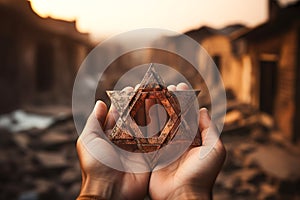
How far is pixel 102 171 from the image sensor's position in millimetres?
1500

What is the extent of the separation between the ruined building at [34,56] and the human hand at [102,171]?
547cm

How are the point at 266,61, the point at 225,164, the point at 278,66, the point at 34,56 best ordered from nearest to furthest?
the point at 225,164, the point at 278,66, the point at 266,61, the point at 34,56

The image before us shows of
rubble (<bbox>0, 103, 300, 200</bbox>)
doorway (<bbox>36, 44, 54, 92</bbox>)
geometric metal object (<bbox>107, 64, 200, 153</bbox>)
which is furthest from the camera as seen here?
doorway (<bbox>36, 44, 54, 92</bbox>)

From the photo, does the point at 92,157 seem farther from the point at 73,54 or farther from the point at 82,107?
the point at 73,54

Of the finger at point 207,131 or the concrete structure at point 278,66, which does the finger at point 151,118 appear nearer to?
the finger at point 207,131

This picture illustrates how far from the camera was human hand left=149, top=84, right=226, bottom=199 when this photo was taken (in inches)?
57.6

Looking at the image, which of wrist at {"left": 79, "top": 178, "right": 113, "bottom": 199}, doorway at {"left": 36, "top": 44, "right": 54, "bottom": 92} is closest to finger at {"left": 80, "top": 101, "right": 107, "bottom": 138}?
wrist at {"left": 79, "top": 178, "right": 113, "bottom": 199}

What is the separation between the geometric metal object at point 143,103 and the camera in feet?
4.66

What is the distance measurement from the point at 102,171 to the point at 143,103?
0.35 metres

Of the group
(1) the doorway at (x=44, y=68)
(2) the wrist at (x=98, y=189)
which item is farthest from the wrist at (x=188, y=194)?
(1) the doorway at (x=44, y=68)

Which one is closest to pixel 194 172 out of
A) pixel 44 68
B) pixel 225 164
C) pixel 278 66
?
pixel 225 164

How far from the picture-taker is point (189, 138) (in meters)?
1.46

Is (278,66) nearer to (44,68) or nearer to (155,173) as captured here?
(155,173)

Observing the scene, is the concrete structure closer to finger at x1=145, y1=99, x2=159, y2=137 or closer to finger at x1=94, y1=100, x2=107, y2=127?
finger at x1=145, y1=99, x2=159, y2=137
